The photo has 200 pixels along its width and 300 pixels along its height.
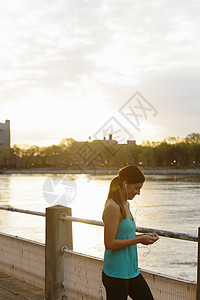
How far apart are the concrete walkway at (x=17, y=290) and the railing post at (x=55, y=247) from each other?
0.84 ft

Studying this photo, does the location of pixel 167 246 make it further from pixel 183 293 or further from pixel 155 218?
pixel 183 293

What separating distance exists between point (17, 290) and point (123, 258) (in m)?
2.89

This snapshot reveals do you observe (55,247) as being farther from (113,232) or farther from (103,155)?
(103,155)

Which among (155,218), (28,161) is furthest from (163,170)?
(155,218)

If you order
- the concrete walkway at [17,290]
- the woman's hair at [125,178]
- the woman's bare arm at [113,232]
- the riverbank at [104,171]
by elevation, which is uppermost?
the woman's hair at [125,178]

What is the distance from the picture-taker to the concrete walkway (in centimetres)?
518

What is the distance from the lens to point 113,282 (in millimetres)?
Answer: 3090

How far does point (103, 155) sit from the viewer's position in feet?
462

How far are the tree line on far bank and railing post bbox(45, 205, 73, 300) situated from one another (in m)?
134

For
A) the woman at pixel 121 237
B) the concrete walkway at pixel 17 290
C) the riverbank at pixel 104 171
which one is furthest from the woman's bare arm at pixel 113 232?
the riverbank at pixel 104 171

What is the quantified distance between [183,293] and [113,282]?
94 cm

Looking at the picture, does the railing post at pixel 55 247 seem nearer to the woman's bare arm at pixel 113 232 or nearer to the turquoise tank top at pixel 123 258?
the turquoise tank top at pixel 123 258

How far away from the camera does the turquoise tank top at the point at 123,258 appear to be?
301 cm

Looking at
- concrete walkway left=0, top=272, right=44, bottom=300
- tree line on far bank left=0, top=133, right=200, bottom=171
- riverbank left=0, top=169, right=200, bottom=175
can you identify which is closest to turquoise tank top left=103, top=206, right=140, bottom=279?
concrete walkway left=0, top=272, right=44, bottom=300
